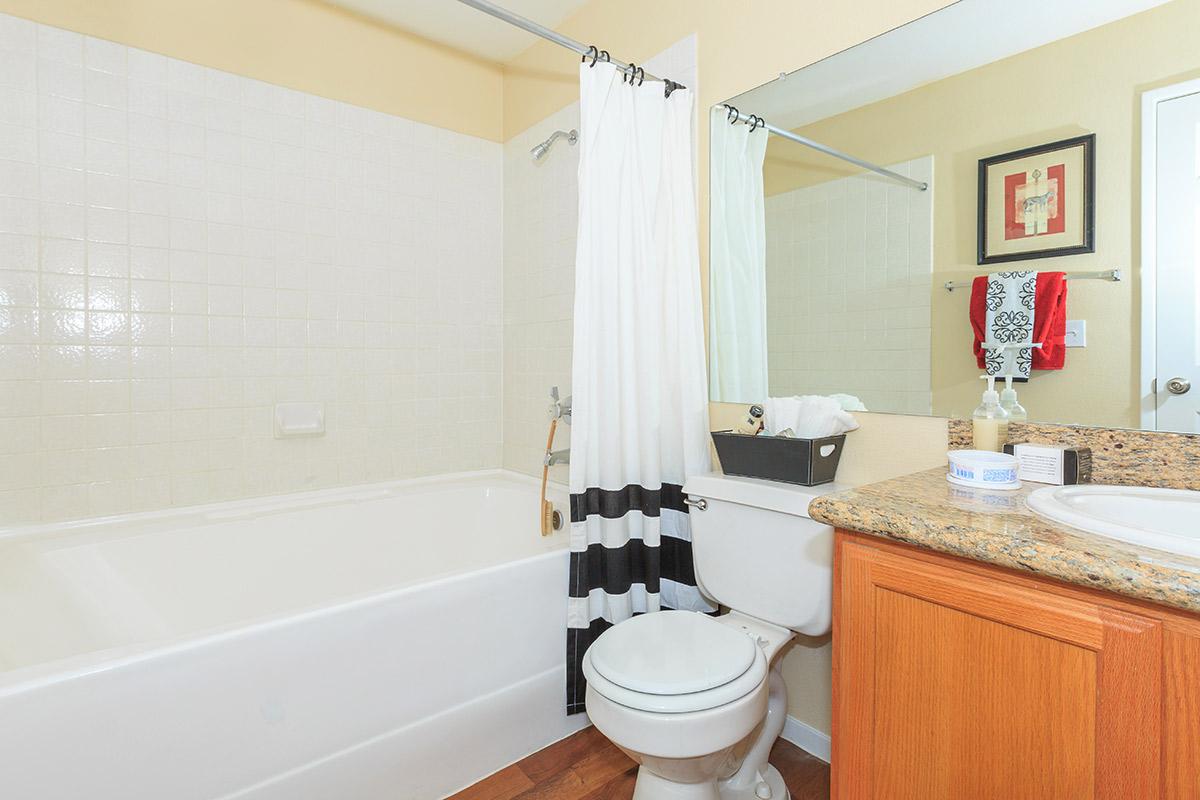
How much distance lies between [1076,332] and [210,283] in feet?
7.94

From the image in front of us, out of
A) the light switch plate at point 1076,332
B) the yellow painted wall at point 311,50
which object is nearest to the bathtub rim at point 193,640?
the light switch plate at point 1076,332

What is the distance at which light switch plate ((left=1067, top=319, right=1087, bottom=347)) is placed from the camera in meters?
1.21

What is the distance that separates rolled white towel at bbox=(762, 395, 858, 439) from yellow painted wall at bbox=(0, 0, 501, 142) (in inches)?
74.9

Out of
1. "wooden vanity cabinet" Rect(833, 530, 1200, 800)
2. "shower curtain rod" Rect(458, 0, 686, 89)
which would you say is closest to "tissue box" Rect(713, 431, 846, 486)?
"wooden vanity cabinet" Rect(833, 530, 1200, 800)

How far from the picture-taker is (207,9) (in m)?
2.05

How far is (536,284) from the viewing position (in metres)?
2.62

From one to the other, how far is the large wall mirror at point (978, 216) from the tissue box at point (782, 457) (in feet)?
0.60

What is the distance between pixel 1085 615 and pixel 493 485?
7.05ft

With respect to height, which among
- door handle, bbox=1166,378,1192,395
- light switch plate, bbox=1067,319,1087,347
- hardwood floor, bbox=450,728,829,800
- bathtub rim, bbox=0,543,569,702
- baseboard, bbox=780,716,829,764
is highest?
light switch plate, bbox=1067,319,1087,347

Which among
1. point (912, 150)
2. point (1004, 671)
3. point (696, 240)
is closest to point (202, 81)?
point (696, 240)

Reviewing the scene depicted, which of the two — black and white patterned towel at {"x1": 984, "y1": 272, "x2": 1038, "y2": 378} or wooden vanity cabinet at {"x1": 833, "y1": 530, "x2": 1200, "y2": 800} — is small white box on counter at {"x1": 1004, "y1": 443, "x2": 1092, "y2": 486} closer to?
black and white patterned towel at {"x1": 984, "y1": 272, "x2": 1038, "y2": 378}

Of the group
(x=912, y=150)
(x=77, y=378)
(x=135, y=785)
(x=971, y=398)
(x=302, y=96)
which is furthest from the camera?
(x=302, y=96)

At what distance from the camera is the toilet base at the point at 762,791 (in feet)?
5.01

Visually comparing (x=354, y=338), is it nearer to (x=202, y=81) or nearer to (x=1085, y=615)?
(x=202, y=81)
